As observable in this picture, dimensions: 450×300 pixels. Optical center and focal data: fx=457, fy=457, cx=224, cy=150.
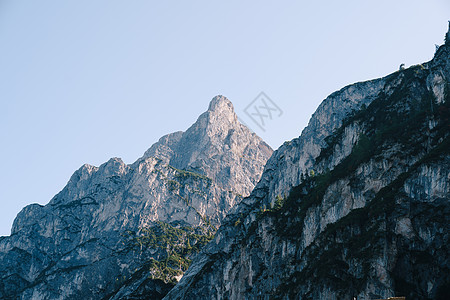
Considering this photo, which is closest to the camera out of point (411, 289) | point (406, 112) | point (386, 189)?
point (411, 289)

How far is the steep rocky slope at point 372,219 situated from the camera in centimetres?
9919

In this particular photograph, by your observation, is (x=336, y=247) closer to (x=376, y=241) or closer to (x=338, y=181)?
(x=376, y=241)

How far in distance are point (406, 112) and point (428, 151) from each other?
34.8m

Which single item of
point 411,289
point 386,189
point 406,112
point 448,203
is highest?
point 406,112

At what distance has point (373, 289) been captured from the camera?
9775 centimetres

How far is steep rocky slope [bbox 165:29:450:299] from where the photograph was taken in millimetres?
99188

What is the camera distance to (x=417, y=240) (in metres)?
101

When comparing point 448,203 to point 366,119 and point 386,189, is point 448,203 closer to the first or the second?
point 386,189

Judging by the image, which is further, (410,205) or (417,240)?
(410,205)

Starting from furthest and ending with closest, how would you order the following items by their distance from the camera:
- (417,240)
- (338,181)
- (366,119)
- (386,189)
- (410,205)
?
1. (366,119)
2. (338,181)
3. (386,189)
4. (410,205)
5. (417,240)

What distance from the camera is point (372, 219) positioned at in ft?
376

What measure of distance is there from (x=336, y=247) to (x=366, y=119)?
215ft

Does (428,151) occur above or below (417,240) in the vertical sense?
above

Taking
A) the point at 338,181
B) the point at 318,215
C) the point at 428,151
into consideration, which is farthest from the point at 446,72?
the point at 318,215
